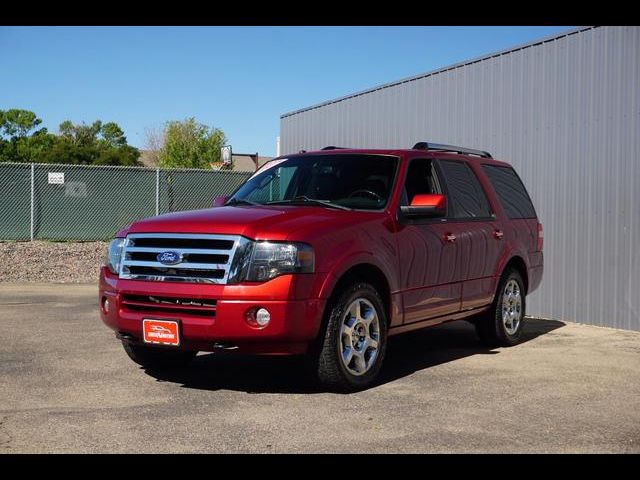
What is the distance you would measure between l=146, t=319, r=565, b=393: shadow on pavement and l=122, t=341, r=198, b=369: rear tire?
2.5 inches

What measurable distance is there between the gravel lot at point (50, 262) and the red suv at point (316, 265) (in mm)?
8817

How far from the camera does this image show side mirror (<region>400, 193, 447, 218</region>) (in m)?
6.97

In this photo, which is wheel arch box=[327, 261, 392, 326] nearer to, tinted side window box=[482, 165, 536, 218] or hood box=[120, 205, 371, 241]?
hood box=[120, 205, 371, 241]

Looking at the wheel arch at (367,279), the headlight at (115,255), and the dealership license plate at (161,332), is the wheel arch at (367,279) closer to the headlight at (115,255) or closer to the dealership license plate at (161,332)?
the dealership license plate at (161,332)

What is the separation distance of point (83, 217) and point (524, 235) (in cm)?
1351

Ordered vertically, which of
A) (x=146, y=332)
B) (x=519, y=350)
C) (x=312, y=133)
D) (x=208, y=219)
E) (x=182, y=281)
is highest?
(x=312, y=133)

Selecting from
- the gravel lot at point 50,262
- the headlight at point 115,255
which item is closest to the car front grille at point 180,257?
Answer: the headlight at point 115,255

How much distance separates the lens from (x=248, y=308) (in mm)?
5852

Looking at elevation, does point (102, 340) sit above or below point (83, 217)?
below

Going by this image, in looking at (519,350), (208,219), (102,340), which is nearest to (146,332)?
(208,219)

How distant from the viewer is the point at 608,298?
33.8 feet

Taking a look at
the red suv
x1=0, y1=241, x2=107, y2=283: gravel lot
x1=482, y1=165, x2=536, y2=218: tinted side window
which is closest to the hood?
the red suv

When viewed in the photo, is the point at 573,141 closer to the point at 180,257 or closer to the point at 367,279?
the point at 367,279

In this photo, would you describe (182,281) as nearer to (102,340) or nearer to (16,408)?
(16,408)
